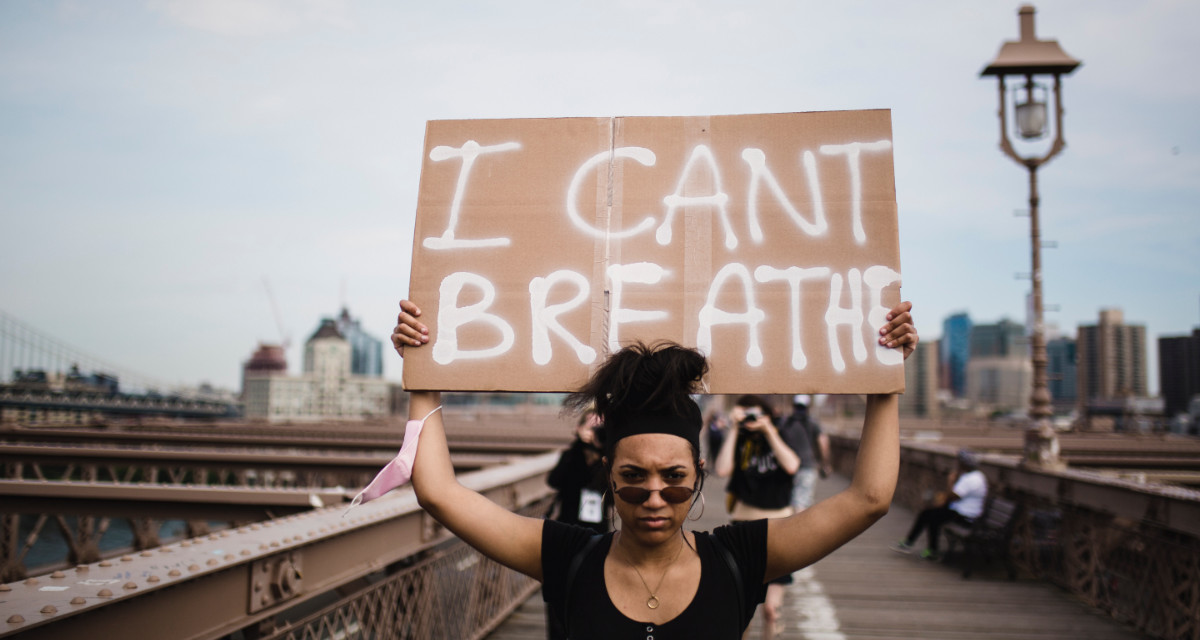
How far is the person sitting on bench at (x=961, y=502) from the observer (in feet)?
31.0

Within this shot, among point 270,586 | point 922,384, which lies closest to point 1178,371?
point 922,384

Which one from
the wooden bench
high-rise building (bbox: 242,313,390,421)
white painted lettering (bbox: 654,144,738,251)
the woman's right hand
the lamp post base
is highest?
white painted lettering (bbox: 654,144,738,251)

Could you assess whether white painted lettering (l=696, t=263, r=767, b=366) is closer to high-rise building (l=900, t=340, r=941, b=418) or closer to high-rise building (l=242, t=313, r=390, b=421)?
high-rise building (l=900, t=340, r=941, b=418)

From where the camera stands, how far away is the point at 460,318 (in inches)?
87.7

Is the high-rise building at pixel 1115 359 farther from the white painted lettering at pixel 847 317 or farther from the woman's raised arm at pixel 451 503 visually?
the woman's raised arm at pixel 451 503

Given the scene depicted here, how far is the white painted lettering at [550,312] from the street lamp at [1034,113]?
29.5 feet

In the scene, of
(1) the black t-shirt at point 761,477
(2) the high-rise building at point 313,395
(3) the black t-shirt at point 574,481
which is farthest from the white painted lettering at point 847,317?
(2) the high-rise building at point 313,395

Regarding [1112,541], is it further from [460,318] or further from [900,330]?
[460,318]

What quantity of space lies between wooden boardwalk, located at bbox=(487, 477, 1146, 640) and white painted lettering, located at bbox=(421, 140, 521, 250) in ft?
15.6

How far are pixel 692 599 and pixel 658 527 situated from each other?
206 millimetres

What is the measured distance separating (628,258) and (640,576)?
0.89m

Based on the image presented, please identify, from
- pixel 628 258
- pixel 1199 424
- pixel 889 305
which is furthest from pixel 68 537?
pixel 1199 424

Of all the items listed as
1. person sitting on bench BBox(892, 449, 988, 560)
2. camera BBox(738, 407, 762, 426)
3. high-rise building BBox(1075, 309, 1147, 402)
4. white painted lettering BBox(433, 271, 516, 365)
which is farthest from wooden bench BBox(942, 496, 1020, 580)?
high-rise building BBox(1075, 309, 1147, 402)

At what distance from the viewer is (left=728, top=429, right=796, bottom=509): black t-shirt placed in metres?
5.14
